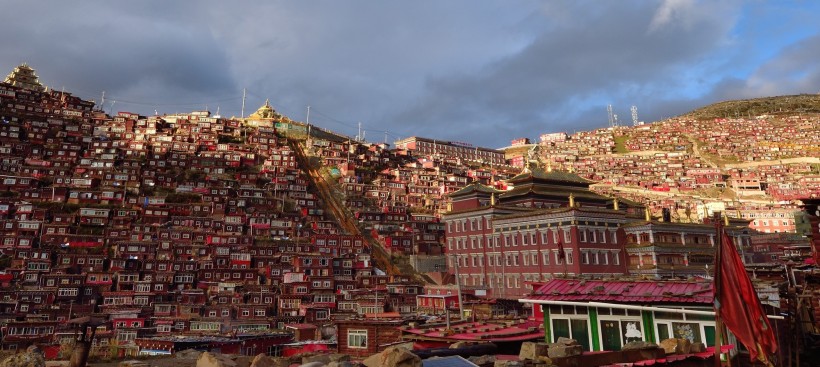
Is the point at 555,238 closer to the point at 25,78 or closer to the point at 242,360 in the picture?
the point at 242,360

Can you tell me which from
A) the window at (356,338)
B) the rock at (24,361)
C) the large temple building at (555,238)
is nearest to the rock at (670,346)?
the rock at (24,361)

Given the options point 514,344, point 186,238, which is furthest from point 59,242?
point 514,344

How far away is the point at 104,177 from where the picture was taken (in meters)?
94.7

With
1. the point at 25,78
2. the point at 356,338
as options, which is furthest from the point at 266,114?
the point at 356,338

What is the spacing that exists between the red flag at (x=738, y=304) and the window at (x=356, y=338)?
1735 cm

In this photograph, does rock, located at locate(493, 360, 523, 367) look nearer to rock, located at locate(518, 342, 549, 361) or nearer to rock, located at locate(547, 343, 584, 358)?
rock, located at locate(518, 342, 549, 361)

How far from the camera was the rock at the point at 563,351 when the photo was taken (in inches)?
411

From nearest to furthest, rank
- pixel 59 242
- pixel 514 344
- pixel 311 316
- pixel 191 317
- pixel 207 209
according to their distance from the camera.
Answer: pixel 514 344
pixel 191 317
pixel 311 316
pixel 59 242
pixel 207 209

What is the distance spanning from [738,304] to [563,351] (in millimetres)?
3197

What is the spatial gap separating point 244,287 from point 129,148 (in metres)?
59.0

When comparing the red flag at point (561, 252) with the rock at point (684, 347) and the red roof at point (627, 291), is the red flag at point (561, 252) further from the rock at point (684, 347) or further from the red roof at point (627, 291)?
the rock at point (684, 347)

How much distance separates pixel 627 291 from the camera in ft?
54.6

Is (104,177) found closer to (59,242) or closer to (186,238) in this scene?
(59,242)

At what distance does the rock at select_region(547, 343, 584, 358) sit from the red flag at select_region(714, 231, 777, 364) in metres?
2.70
